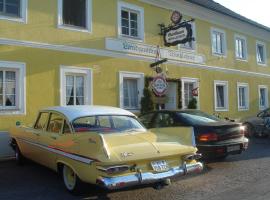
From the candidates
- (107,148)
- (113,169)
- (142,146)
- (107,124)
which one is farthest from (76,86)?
(113,169)

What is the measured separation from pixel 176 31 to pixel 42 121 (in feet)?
28.5

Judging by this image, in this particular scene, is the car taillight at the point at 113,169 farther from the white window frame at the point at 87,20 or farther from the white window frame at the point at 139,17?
the white window frame at the point at 139,17

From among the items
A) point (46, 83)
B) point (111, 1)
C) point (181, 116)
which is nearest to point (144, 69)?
point (111, 1)

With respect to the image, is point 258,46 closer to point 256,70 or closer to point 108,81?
point 256,70

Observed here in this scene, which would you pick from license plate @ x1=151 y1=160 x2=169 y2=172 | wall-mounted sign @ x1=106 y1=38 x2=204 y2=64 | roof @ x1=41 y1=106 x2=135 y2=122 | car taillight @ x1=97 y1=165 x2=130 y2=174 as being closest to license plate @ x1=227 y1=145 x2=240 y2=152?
roof @ x1=41 y1=106 x2=135 y2=122

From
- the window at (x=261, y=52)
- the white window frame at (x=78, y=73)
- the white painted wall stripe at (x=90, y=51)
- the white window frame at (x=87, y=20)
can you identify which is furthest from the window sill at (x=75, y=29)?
the window at (x=261, y=52)

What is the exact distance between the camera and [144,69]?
48.8 ft

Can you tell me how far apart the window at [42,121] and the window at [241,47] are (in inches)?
607

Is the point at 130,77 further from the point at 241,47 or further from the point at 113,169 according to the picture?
the point at 241,47

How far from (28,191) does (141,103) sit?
27.2ft

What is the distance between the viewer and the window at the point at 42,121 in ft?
24.7

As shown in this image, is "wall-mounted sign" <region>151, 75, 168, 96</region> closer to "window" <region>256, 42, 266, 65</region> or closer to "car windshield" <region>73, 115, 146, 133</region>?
"car windshield" <region>73, 115, 146, 133</region>

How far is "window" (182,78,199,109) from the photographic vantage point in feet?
55.3

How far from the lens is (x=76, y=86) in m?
12.7
